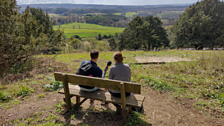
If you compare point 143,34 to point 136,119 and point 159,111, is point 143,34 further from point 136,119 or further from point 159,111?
point 136,119

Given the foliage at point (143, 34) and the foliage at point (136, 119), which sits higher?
the foliage at point (143, 34)

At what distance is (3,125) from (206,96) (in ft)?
22.1

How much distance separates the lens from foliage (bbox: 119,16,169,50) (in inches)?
1447

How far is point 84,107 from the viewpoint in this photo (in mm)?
4512

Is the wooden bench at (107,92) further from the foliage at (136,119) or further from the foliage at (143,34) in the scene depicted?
the foliage at (143,34)

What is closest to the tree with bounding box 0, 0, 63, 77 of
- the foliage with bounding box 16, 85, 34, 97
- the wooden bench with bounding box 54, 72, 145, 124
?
the foliage with bounding box 16, 85, 34, 97

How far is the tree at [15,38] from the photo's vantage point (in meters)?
7.11

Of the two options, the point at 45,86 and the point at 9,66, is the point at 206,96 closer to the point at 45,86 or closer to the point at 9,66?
the point at 45,86

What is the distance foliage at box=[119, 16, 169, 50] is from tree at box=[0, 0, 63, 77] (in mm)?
30798

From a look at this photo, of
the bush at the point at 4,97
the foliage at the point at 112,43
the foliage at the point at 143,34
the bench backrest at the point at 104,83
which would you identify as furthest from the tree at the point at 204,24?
the bush at the point at 4,97

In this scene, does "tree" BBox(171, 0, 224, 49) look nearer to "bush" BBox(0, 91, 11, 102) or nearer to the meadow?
the meadow

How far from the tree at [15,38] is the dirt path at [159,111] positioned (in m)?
4.15

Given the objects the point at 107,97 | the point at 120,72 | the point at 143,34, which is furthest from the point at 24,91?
the point at 143,34

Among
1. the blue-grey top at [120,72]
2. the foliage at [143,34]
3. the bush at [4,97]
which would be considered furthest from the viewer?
the foliage at [143,34]
